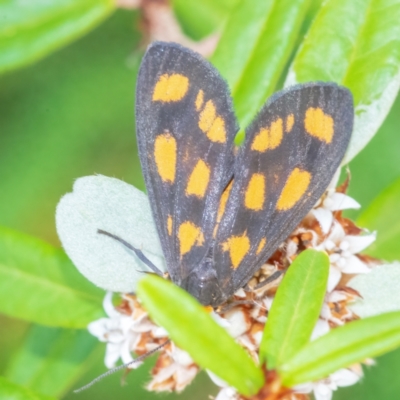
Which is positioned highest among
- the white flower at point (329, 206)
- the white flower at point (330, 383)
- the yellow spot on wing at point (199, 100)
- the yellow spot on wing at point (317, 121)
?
the yellow spot on wing at point (199, 100)

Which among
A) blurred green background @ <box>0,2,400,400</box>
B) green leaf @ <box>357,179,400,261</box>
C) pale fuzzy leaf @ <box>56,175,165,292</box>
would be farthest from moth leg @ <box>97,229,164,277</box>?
blurred green background @ <box>0,2,400,400</box>

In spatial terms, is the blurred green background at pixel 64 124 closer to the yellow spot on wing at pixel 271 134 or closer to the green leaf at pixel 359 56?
the green leaf at pixel 359 56

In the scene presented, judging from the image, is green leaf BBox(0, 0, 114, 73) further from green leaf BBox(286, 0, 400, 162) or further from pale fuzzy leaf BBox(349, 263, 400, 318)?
pale fuzzy leaf BBox(349, 263, 400, 318)

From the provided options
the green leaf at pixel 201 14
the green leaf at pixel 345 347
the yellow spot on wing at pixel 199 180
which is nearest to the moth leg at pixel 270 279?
the yellow spot on wing at pixel 199 180

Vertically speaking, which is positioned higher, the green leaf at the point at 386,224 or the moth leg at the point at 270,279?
the moth leg at the point at 270,279

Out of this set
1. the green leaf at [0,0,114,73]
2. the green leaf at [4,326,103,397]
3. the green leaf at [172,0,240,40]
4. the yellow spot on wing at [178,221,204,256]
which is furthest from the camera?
the green leaf at [172,0,240,40]

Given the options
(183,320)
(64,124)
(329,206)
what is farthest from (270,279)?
(64,124)

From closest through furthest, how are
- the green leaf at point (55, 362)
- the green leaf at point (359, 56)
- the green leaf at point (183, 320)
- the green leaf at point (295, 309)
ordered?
1. the green leaf at point (183, 320)
2. the green leaf at point (295, 309)
3. the green leaf at point (359, 56)
4. the green leaf at point (55, 362)

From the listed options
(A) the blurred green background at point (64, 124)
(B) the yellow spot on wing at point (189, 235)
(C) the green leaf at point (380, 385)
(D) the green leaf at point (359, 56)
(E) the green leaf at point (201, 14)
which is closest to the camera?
(B) the yellow spot on wing at point (189, 235)
